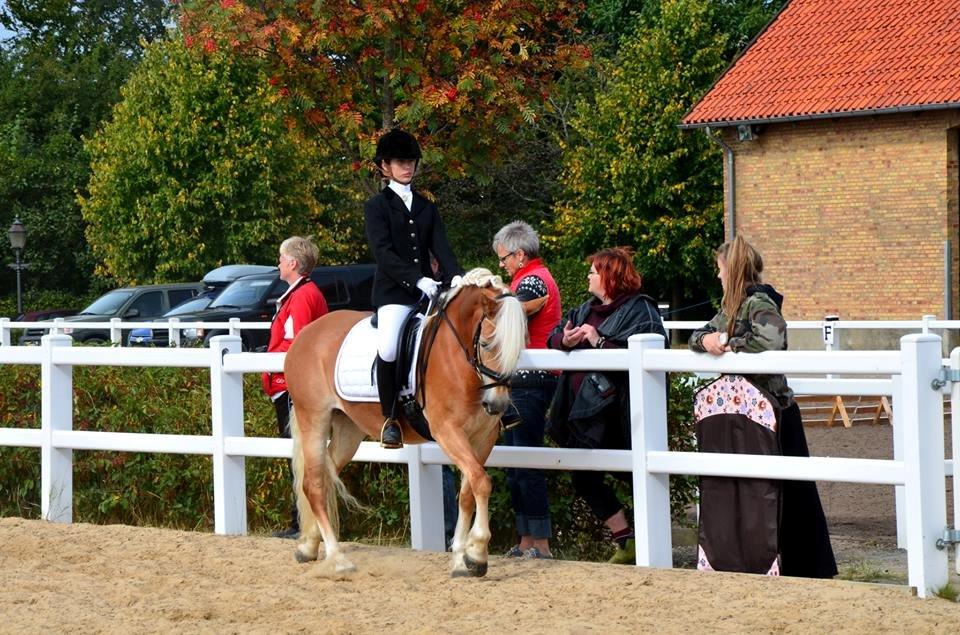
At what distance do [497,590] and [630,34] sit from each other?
45.2 metres

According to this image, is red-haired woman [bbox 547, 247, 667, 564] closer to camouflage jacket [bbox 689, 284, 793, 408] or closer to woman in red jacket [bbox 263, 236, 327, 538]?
camouflage jacket [bbox 689, 284, 793, 408]

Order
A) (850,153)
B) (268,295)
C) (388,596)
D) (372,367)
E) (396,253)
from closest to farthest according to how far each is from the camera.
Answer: (388,596) → (372,367) → (396,253) → (268,295) → (850,153)

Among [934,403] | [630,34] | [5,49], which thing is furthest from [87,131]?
[934,403]

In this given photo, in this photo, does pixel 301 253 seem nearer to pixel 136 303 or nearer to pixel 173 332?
pixel 173 332

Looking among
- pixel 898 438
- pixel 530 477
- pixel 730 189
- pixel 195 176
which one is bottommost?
pixel 530 477

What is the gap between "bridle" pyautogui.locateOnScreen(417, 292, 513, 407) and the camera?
7230 millimetres

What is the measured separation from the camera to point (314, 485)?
8.18 meters

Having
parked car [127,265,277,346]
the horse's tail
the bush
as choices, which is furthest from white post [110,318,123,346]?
the horse's tail

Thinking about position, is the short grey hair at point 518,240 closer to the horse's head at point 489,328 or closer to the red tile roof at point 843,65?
the horse's head at point 489,328

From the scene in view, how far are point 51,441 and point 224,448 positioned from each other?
5.55ft

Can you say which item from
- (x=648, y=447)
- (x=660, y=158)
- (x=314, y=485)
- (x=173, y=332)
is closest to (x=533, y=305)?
(x=648, y=447)

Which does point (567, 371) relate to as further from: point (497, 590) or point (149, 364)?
point (149, 364)

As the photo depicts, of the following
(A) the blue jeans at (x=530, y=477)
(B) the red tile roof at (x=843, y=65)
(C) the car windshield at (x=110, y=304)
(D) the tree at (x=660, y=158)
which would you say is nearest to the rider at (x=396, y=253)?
(A) the blue jeans at (x=530, y=477)

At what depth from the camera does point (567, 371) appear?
27.2ft
